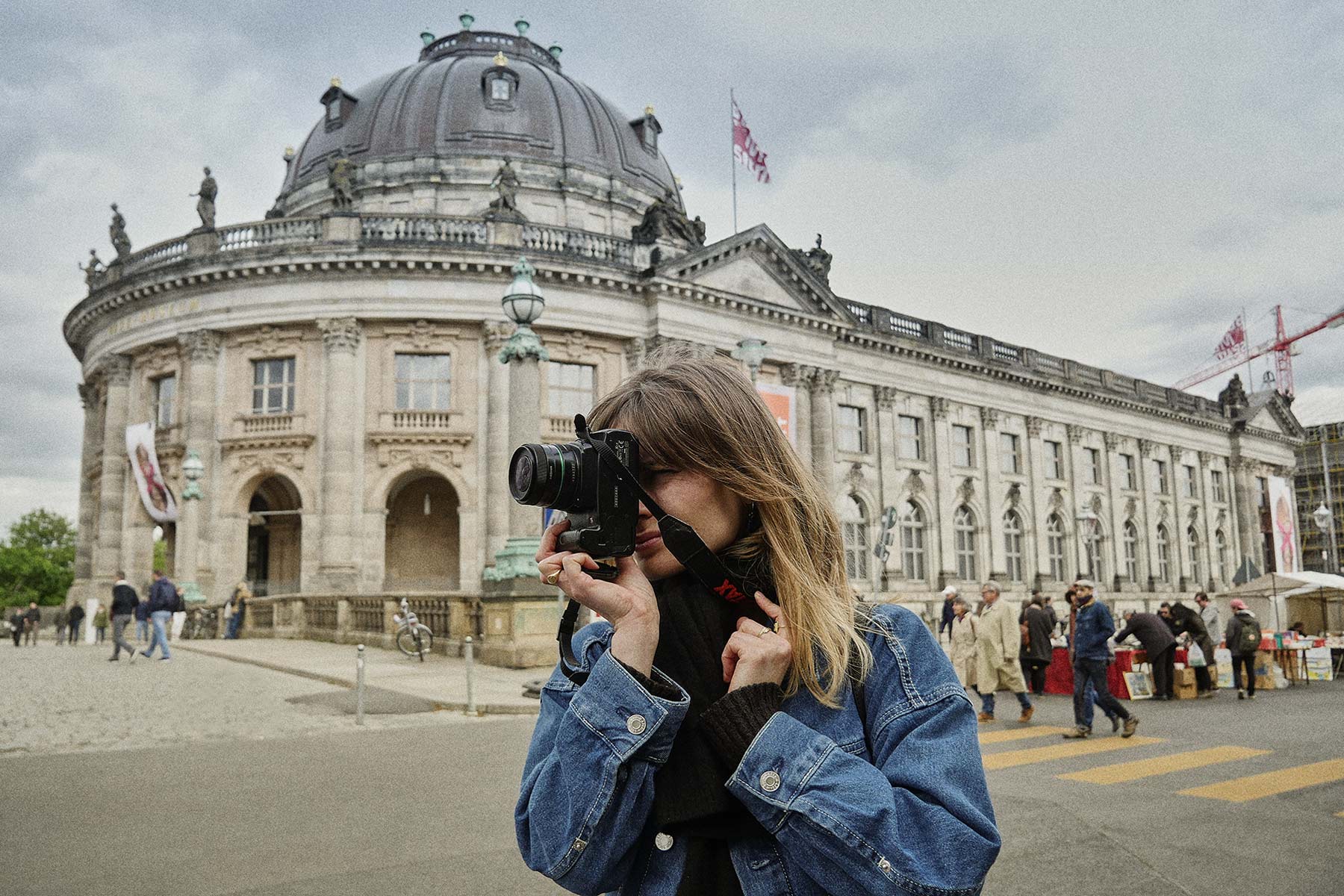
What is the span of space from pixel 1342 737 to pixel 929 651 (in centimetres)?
1199

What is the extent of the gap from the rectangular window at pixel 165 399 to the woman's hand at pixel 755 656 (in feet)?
126

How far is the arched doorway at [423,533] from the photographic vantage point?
36406mm

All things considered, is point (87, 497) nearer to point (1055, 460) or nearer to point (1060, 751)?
point (1060, 751)

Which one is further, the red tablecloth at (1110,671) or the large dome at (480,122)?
the large dome at (480,122)

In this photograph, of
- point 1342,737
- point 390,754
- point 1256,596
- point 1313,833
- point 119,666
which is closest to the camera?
point 1313,833

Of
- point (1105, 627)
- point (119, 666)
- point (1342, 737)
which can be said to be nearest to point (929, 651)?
point (1105, 627)

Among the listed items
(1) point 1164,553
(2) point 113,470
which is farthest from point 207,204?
(1) point 1164,553

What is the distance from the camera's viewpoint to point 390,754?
9594 millimetres

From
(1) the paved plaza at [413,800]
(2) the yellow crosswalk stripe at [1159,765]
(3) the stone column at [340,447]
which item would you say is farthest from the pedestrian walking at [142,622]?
(2) the yellow crosswalk stripe at [1159,765]

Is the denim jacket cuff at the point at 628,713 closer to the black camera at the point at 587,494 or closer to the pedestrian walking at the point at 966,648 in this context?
the black camera at the point at 587,494

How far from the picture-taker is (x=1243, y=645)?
56.4 feet

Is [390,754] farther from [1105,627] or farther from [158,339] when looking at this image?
[158,339]

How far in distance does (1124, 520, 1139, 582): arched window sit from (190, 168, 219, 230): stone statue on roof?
154ft

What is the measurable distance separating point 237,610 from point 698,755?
31350 millimetres
